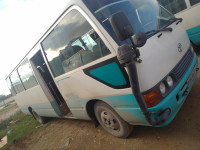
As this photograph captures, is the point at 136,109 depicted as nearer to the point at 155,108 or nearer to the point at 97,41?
the point at 155,108

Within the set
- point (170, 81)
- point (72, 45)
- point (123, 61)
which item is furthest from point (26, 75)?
point (170, 81)

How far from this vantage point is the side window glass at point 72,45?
265cm

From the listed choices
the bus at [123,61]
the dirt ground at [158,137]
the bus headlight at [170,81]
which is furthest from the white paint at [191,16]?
the bus headlight at [170,81]

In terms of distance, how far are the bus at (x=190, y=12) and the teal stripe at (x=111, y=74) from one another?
440 cm

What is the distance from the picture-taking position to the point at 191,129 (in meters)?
2.62

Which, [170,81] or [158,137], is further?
[158,137]

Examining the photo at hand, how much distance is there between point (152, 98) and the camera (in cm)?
223

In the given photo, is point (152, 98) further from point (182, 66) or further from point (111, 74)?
point (182, 66)

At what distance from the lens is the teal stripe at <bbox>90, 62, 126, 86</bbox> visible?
→ 242 cm

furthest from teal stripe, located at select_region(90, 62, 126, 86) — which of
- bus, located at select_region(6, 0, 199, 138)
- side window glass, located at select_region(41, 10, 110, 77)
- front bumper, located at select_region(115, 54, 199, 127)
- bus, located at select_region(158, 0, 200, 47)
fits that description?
bus, located at select_region(158, 0, 200, 47)

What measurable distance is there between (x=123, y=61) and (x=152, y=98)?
738mm

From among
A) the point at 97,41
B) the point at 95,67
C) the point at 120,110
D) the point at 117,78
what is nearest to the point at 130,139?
the point at 120,110

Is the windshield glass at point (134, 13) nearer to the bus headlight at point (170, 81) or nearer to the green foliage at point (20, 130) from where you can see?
the bus headlight at point (170, 81)

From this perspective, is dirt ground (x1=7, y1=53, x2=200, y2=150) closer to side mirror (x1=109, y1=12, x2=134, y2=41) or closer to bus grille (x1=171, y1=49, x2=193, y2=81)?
bus grille (x1=171, y1=49, x2=193, y2=81)
